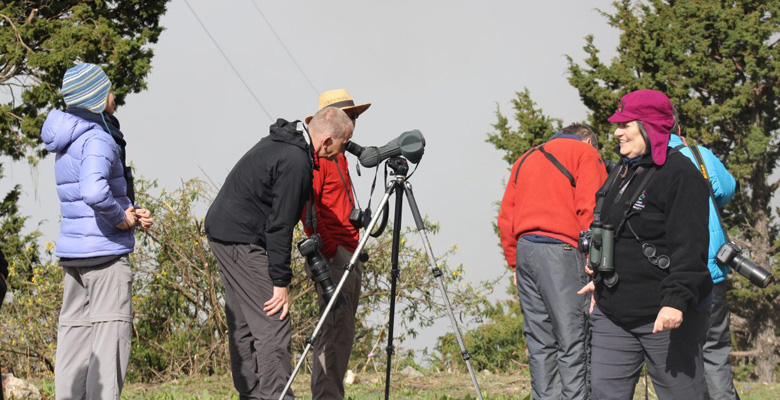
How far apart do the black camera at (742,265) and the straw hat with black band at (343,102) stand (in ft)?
7.15

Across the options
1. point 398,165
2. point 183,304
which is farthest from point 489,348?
point 398,165

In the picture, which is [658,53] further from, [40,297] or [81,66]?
[81,66]

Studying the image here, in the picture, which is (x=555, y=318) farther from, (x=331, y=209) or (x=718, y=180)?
(x=331, y=209)

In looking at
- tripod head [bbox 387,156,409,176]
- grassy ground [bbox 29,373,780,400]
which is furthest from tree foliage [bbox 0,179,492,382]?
tripod head [bbox 387,156,409,176]

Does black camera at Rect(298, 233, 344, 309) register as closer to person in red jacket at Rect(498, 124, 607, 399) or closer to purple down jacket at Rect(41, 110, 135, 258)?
purple down jacket at Rect(41, 110, 135, 258)

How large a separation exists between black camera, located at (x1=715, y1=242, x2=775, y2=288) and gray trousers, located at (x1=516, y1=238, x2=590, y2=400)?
28.0 inches

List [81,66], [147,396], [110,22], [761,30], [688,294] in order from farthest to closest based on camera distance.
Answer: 1. [761,30]
2. [110,22]
3. [147,396]
4. [81,66]
5. [688,294]

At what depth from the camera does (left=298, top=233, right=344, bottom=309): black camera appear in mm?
4391

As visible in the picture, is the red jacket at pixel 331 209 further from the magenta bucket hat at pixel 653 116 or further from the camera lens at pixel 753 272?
the camera lens at pixel 753 272

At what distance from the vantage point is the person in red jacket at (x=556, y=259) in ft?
14.6

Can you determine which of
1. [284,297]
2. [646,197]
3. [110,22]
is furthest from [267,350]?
[110,22]

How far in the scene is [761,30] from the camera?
21.2m

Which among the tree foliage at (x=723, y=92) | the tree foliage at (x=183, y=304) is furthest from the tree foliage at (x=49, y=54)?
the tree foliage at (x=723, y=92)

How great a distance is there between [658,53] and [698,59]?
978 millimetres
